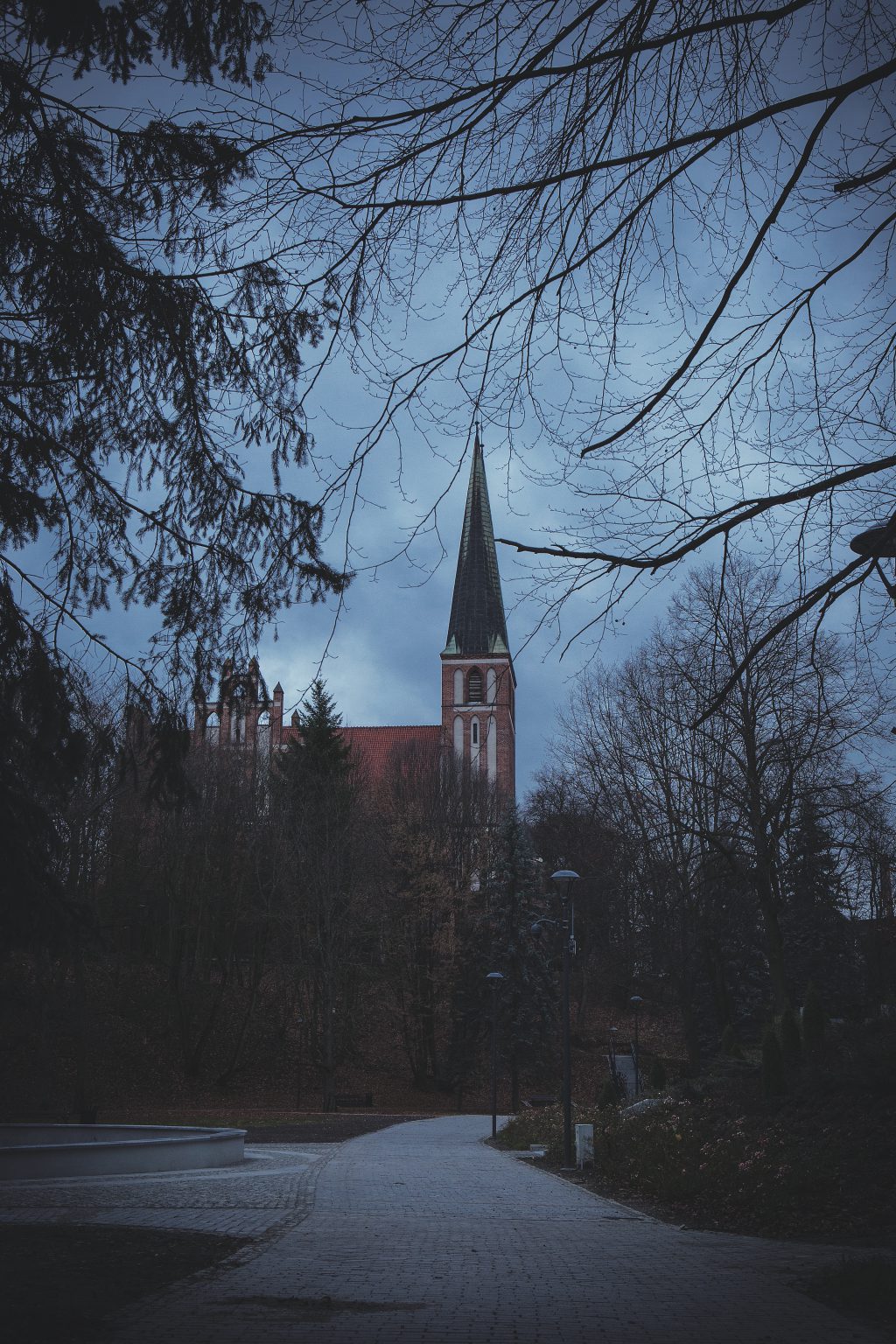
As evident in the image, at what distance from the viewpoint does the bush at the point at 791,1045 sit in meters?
15.8

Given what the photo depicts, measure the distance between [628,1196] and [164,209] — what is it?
10.7 metres

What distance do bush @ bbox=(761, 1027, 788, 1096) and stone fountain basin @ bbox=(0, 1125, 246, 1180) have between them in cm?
746

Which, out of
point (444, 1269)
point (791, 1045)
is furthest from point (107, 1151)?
point (791, 1045)

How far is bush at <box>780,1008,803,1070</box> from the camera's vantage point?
15750mm

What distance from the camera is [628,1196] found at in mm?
12141

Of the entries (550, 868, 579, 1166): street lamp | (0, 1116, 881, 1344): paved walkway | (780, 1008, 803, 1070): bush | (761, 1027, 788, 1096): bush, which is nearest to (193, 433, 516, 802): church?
(550, 868, 579, 1166): street lamp

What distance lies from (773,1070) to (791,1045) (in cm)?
252

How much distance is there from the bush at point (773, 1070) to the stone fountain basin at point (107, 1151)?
7459mm

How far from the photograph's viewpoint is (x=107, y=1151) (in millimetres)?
14484

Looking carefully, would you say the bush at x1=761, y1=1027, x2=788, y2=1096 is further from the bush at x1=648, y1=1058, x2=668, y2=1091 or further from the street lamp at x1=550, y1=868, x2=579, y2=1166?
the bush at x1=648, y1=1058, x2=668, y2=1091

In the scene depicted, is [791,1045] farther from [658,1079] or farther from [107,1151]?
[107,1151]

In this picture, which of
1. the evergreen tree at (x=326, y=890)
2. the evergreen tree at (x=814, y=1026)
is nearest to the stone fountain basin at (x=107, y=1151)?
the evergreen tree at (x=814, y=1026)

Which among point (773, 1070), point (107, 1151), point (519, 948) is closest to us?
point (773, 1070)

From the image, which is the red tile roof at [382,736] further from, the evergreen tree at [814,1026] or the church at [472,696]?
the evergreen tree at [814,1026]
